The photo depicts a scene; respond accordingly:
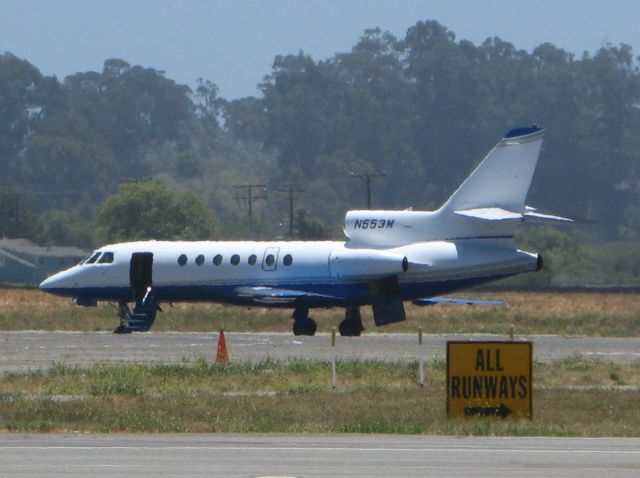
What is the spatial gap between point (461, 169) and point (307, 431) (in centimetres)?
12403

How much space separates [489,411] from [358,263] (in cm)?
2117

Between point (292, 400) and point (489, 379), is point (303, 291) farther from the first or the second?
point (489, 379)

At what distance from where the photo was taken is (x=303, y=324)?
145 feet

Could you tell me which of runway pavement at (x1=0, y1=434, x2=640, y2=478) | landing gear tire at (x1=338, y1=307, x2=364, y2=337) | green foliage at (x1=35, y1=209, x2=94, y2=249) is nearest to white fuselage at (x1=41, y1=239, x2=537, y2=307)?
landing gear tire at (x1=338, y1=307, x2=364, y2=337)

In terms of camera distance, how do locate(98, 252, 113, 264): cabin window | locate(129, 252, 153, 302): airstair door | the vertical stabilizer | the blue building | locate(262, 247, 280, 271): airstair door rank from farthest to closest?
1. the blue building
2. locate(98, 252, 113, 264): cabin window
3. locate(129, 252, 153, 302): airstair door
4. locate(262, 247, 280, 271): airstair door
5. the vertical stabilizer

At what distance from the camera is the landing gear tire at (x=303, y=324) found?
44219mm

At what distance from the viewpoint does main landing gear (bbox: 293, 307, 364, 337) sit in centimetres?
4406

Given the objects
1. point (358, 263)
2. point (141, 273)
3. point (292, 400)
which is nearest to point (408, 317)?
point (358, 263)

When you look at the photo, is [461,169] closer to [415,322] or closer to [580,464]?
[415,322]

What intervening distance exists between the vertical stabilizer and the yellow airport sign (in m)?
20.1

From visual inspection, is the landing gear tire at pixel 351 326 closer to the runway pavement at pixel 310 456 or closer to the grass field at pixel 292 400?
the grass field at pixel 292 400

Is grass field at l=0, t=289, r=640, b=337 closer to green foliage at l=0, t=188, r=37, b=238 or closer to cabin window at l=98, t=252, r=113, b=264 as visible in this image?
cabin window at l=98, t=252, r=113, b=264

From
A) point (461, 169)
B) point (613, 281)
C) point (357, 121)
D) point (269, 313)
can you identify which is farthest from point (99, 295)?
point (357, 121)

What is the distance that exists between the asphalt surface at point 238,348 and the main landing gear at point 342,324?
0.37m
